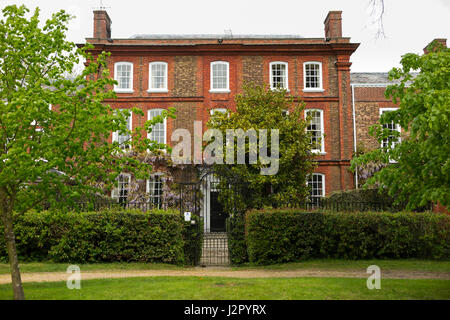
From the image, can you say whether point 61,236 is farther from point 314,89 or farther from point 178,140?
point 314,89

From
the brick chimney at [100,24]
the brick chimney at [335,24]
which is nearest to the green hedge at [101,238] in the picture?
the brick chimney at [100,24]

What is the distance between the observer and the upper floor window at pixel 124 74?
2681 cm

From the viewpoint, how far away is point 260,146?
19.7m

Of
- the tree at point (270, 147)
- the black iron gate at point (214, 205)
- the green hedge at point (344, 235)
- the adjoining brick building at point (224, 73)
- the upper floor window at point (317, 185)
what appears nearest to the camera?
the green hedge at point (344, 235)

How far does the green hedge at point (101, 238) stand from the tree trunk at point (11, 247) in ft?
16.5

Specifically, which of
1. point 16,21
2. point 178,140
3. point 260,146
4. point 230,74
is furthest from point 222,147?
point 16,21

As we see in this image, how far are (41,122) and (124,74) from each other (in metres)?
19.6

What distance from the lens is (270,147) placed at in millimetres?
20016

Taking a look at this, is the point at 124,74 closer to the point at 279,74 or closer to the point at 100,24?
the point at 100,24

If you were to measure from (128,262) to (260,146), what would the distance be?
8691 millimetres

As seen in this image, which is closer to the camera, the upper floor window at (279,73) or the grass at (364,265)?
the grass at (364,265)

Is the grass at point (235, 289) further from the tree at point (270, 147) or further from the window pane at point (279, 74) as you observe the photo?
the window pane at point (279, 74)

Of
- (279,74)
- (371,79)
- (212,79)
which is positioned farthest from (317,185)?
(212,79)

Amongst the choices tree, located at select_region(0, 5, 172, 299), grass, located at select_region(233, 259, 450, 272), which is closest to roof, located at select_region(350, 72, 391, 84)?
grass, located at select_region(233, 259, 450, 272)
